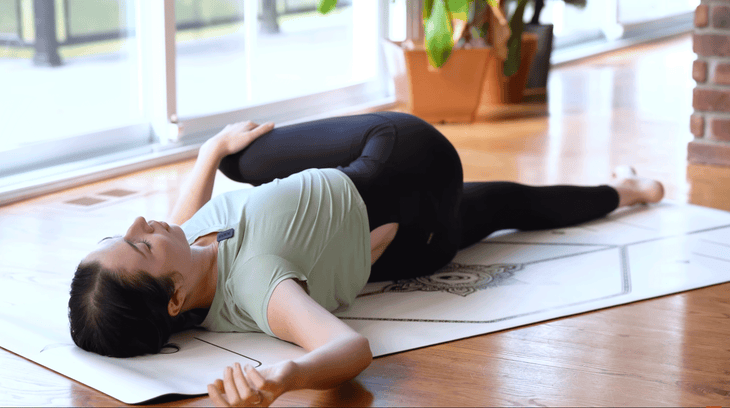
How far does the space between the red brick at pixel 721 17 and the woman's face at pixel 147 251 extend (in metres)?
2.06

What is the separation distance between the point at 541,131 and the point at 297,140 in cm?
185

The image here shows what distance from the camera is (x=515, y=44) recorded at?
12.5ft

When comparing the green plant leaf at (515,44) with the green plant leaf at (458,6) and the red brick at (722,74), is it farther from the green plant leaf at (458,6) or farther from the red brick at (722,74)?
the red brick at (722,74)

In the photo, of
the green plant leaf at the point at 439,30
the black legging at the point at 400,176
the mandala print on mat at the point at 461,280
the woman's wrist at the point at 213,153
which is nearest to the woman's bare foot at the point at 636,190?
the black legging at the point at 400,176

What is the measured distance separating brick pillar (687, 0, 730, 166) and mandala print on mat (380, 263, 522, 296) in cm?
128

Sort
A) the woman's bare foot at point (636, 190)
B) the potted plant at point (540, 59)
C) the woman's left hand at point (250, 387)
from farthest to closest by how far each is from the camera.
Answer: the potted plant at point (540, 59)
the woman's bare foot at point (636, 190)
the woman's left hand at point (250, 387)

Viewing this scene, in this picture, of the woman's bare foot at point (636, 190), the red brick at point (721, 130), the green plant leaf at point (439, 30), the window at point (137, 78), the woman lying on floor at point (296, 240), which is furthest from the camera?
the green plant leaf at point (439, 30)

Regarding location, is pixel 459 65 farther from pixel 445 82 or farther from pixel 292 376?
pixel 292 376

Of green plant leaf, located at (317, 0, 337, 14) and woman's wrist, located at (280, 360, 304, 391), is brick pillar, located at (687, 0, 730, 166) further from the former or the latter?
woman's wrist, located at (280, 360, 304, 391)

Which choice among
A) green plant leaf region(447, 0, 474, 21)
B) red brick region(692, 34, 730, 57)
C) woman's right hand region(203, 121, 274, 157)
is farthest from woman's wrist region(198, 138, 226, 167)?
red brick region(692, 34, 730, 57)

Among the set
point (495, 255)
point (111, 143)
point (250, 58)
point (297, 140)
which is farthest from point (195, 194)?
point (250, 58)

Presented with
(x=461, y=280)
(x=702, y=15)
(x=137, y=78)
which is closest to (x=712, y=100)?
(x=702, y=15)

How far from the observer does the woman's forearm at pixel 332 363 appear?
3.90 feet

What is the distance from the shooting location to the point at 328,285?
1.54 meters
